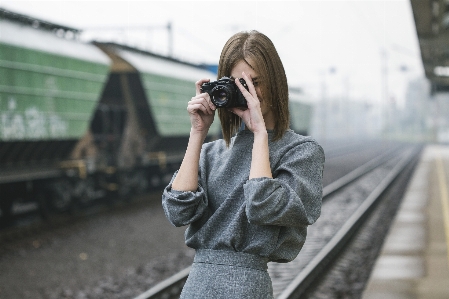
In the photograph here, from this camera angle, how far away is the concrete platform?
6055 millimetres

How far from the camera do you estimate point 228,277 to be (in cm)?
198

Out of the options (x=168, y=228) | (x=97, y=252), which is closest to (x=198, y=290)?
(x=97, y=252)

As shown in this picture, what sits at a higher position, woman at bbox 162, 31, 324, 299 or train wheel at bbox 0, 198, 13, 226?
woman at bbox 162, 31, 324, 299

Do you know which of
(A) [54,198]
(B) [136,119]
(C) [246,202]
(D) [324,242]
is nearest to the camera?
(C) [246,202]

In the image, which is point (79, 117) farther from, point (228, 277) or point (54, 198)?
point (228, 277)

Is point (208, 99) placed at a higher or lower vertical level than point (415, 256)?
higher

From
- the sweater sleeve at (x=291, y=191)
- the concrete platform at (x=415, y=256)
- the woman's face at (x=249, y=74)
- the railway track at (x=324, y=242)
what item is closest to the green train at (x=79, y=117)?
the railway track at (x=324, y=242)

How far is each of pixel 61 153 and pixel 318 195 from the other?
10.8m

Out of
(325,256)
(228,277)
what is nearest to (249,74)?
(228,277)

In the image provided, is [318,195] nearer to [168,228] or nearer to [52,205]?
[168,228]

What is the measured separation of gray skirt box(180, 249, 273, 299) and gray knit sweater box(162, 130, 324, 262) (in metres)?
0.03

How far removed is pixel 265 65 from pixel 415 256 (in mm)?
6468

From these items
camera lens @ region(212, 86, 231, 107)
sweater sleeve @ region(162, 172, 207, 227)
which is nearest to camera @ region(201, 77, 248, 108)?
camera lens @ region(212, 86, 231, 107)

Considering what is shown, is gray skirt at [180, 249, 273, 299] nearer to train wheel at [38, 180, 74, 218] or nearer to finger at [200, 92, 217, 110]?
finger at [200, 92, 217, 110]
